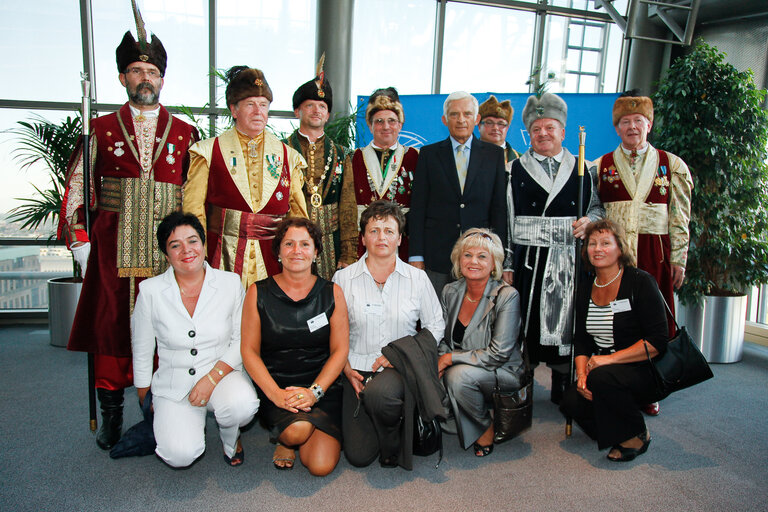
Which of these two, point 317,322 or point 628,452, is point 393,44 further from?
point 628,452

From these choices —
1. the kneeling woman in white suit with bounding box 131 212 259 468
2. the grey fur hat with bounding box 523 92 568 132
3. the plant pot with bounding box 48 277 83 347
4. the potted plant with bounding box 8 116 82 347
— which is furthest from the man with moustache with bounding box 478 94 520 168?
the plant pot with bounding box 48 277 83 347

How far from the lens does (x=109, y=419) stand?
243 centimetres

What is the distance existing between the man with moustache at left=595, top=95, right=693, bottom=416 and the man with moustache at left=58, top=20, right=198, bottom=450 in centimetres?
262

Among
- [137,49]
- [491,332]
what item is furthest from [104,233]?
[491,332]

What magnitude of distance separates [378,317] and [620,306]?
122cm

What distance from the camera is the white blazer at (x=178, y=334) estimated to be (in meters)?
2.22

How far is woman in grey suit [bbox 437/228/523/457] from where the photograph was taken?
7.74 feet

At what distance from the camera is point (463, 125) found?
286cm

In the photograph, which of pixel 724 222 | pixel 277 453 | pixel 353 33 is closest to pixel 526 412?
pixel 277 453

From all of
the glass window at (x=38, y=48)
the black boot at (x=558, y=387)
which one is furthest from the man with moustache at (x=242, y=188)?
the glass window at (x=38, y=48)

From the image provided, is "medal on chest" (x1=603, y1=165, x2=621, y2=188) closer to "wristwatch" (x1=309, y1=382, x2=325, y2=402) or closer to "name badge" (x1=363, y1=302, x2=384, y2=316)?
"name badge" (x1=363, y1=302, x2=384, y2=316)

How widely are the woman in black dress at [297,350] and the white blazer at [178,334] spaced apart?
0.13 meters

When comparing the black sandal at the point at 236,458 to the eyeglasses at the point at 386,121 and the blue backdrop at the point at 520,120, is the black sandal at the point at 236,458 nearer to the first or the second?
the eyeglasses at the point at 386,121

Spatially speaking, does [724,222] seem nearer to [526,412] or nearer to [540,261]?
[540,261]
